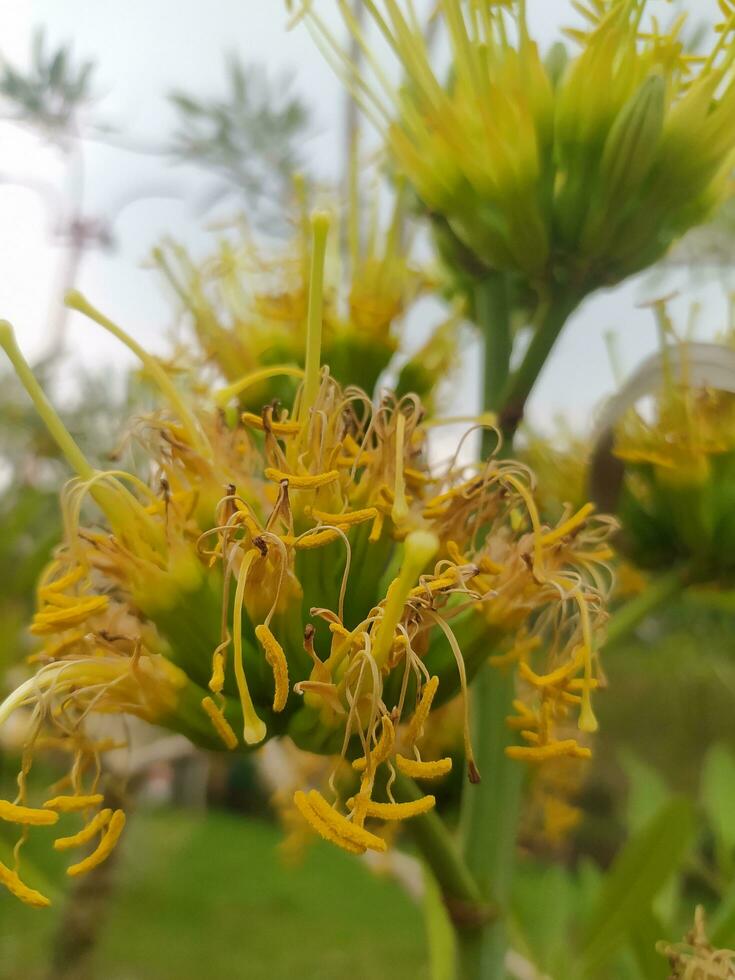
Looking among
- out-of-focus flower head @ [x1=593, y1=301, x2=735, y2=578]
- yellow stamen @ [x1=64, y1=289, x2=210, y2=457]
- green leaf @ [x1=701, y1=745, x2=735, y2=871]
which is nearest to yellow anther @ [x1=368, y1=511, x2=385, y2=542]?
yellow stamen @ [x1=64, y1=289, x2=210, y2=457]

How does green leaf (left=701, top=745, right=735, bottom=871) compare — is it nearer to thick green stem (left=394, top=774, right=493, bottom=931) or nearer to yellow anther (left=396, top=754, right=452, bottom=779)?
thick green stem (left=394, top=774, right=493, bottom=931)

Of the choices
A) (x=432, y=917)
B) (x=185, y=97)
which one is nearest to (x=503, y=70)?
(x=432, y=917)

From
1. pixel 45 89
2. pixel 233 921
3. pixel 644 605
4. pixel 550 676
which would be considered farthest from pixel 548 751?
pixel 233 921

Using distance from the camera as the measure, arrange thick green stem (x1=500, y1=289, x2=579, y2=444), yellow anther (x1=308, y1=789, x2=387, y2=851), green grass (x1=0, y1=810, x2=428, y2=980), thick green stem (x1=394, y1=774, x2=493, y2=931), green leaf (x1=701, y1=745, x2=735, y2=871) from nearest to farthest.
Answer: yellow anther (x1=308, y1=789, x2=387, y2=851) → thick green stem (x1=394, y1=774, x2=493, y2=931) → thick green stem (x1=500, y1=289, x2=579, y2=444) → green leaf (x1=701, y1=745, x2=735, y2=871) → green grass (x1=0, y1=810, x2=428, y2=980)

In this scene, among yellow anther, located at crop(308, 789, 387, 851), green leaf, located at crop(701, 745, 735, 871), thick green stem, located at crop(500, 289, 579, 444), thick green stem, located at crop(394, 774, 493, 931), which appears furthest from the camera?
green leaf, located at crop(701, 745, 735, 871)

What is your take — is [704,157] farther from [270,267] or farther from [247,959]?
[247,959]

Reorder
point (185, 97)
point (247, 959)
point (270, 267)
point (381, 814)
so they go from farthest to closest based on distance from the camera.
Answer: point (247, 959) → point (185, 97) → point (270, 267) → point (381, 814)
